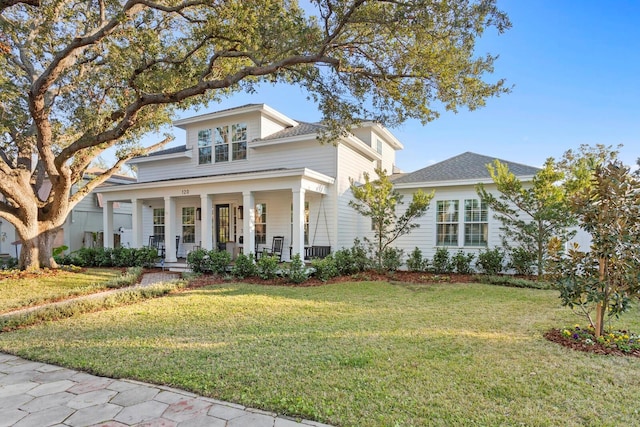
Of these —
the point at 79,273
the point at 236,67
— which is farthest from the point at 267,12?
the point at 79,273

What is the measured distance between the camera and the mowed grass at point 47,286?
7770 millimetres

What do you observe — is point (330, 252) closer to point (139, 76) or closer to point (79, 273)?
point (139, 76)

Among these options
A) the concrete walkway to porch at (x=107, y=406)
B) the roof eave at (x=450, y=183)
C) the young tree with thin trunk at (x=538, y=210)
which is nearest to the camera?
the concrete walkway to porch at (x=107, y=406)

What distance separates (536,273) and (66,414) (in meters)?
11.8

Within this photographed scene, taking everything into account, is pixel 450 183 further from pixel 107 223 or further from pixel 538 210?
pixel 107 223

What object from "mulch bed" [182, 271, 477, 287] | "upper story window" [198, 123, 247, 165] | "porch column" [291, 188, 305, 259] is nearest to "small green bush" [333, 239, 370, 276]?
"mulch bed" [182, 271, 477, 287]

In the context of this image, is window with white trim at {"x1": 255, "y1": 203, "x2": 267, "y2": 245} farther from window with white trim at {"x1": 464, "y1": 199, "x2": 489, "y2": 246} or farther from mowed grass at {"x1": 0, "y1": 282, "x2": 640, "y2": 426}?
window with white trim at {"x1": 464, "y1": 199, "x2": 489, "y2": 246}

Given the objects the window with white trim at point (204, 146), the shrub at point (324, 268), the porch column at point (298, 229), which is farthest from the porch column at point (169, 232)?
the shrub at point (324, 268)

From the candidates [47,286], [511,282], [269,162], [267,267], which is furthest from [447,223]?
[47,286]

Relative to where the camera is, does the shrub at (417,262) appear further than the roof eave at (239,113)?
No

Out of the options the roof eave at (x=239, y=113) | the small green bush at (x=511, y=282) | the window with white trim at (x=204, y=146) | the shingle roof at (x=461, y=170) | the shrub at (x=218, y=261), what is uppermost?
the roof eave at (x=239, y=113)

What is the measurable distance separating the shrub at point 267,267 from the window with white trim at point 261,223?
3.52 m

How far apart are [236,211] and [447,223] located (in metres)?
8.48

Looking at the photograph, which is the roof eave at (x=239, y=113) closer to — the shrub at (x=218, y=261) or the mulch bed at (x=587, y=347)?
the shrub at (x=218, y=261)
